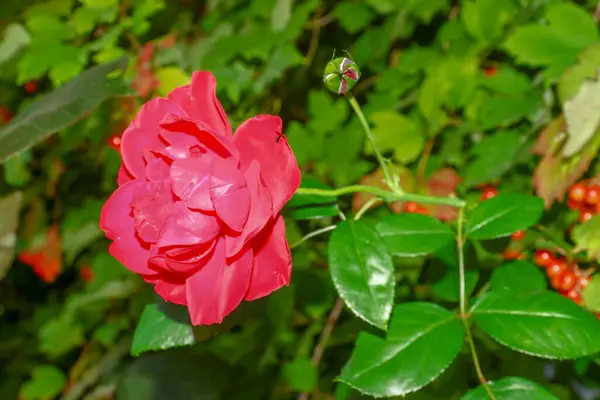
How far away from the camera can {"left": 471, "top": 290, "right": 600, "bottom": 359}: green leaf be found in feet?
1.53

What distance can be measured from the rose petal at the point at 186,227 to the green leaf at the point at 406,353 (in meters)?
0.15

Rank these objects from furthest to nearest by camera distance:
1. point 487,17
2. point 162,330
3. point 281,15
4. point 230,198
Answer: point 281,15 < point 487,17 < point 162,330 < point 230,198

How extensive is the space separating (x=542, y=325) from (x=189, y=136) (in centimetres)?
30

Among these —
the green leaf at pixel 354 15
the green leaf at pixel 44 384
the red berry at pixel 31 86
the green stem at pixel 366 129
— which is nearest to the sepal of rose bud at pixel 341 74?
the green stem at pixel 366 129

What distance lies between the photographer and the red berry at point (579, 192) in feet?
2.15

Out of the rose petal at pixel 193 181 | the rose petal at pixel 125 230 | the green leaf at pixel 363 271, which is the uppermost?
the rose petal at pixel 193 181

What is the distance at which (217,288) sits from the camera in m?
0.45

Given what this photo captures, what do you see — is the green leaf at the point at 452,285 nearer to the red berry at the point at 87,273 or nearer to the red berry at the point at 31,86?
the red berry at the point at 31,86

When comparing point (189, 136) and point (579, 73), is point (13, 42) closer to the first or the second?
point (189, 136)

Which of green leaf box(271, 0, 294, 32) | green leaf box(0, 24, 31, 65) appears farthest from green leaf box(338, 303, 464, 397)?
green leaf box(0, 24, 31, 65)

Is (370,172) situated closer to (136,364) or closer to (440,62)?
(440,62)

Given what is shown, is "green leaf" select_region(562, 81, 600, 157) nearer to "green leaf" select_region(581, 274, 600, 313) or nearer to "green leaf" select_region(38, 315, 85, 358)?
"green leaf" select_region(581, 274, 600, 313)

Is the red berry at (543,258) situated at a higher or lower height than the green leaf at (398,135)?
higher

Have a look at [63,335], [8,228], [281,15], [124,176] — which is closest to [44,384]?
[63,335]
